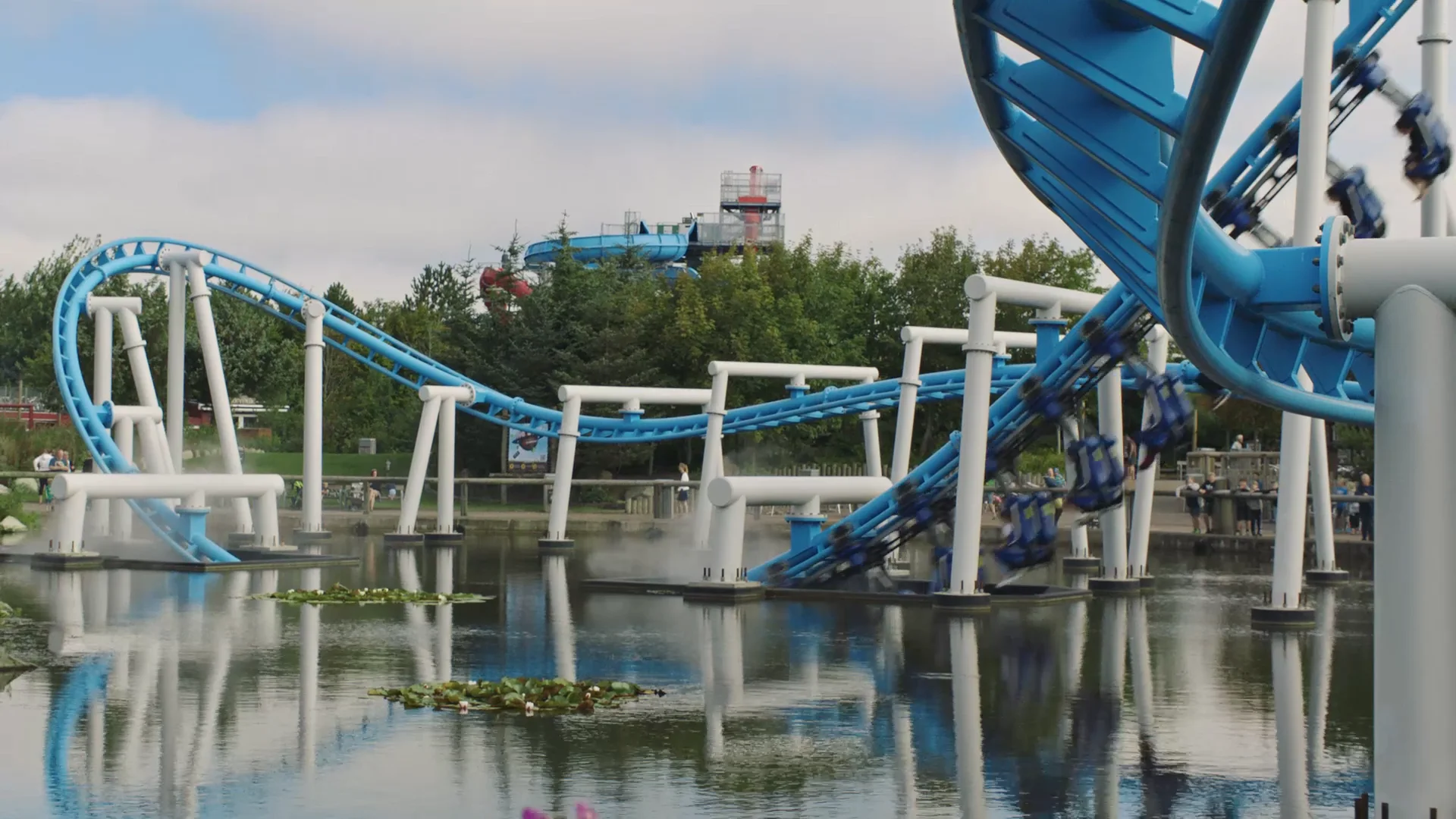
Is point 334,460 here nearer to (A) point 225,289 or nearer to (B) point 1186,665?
(A) point 225,289

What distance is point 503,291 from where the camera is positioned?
65.2 meters

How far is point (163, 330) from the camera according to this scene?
2753 inches

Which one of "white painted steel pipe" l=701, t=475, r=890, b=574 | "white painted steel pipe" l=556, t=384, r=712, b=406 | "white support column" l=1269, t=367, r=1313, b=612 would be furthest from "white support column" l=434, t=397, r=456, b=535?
"white support column" l=1269, t=367, r=1313, b=612

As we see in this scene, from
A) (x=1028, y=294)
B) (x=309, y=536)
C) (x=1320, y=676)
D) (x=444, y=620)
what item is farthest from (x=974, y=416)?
(x=309, y=536)

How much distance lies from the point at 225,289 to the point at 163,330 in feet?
109

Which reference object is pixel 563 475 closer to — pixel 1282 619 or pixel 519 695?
pixel 1282 619

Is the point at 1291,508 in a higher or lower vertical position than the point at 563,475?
lower

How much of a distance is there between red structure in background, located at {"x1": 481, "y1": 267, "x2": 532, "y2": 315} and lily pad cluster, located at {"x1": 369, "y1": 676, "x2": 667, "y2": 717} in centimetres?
4646

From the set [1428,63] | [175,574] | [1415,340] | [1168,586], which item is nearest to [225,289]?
[175,574]

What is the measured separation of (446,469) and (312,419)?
140 inches

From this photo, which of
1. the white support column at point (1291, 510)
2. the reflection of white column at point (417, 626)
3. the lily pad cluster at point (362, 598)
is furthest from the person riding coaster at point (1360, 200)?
the lily pad cluster at point (362, 598)

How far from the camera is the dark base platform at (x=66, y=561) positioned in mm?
29141

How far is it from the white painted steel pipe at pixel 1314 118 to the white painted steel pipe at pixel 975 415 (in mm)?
4615

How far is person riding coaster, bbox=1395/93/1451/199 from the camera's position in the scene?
1994 centimetres
